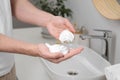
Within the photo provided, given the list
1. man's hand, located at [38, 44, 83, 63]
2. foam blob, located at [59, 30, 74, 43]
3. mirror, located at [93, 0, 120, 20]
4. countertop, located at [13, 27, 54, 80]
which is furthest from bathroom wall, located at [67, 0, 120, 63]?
man's hand, located at [38, 44, 83, 63]

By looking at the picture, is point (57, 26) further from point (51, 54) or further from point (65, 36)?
point (51, 54)

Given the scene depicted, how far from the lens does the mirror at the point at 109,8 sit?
111cm

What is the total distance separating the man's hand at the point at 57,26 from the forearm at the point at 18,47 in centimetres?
20

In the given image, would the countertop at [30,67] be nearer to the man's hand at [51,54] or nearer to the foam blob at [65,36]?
the foam blob at [65,36]

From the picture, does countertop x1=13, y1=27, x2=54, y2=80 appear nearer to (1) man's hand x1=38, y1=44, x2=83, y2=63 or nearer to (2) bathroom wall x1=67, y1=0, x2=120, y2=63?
(2) bathroom wall x1=67, y1=0, x2=120, y2=63

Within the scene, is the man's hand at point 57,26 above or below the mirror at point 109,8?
below

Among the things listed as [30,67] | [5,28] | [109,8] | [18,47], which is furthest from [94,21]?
[18,47]

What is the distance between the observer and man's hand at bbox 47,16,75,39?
35.3 inches

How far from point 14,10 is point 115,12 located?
1.62ft

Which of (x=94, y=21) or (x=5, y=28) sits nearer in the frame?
(x=5, y=28)

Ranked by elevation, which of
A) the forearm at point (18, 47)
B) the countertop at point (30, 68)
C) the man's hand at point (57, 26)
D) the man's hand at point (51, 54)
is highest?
the man's hand at point (57, 26)

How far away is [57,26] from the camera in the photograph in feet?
3.03

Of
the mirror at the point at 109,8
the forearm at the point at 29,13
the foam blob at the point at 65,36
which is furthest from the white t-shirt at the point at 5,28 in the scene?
the mirror at the point at 109,8

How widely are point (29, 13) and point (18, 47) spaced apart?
33 centimetres
